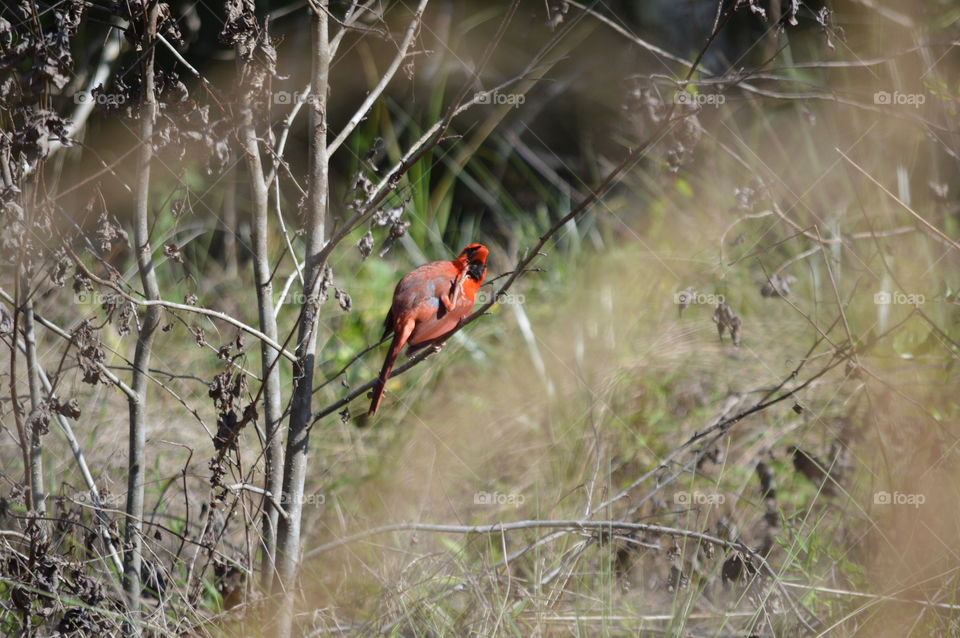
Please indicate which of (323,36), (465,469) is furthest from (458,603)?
(323,36)

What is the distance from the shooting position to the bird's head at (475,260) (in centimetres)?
310

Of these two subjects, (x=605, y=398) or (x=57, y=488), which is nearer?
(x=57, y=488)

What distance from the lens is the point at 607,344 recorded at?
14.1 ft

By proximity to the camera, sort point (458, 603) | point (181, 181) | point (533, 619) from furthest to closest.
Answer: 1. point (458, 603)
2. point (533, 619)
3. point (181, 181)

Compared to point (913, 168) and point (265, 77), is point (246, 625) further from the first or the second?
point (913, 168)

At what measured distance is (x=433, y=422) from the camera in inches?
169

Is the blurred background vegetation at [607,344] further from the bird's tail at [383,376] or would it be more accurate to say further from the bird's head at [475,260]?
the bird's head at [475,260]

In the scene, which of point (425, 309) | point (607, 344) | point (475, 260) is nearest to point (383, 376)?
point (425, 309)

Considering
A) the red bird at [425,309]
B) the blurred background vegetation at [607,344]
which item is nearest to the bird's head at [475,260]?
the red bird at [425,309]

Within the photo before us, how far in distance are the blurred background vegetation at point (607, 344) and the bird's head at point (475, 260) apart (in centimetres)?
35

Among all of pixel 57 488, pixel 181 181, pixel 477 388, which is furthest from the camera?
pixel 477 388

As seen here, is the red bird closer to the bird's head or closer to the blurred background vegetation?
the bird's head

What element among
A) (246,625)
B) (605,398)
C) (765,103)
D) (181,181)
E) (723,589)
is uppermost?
(765,103)

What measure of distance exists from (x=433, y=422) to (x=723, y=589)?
1522 millimetres
